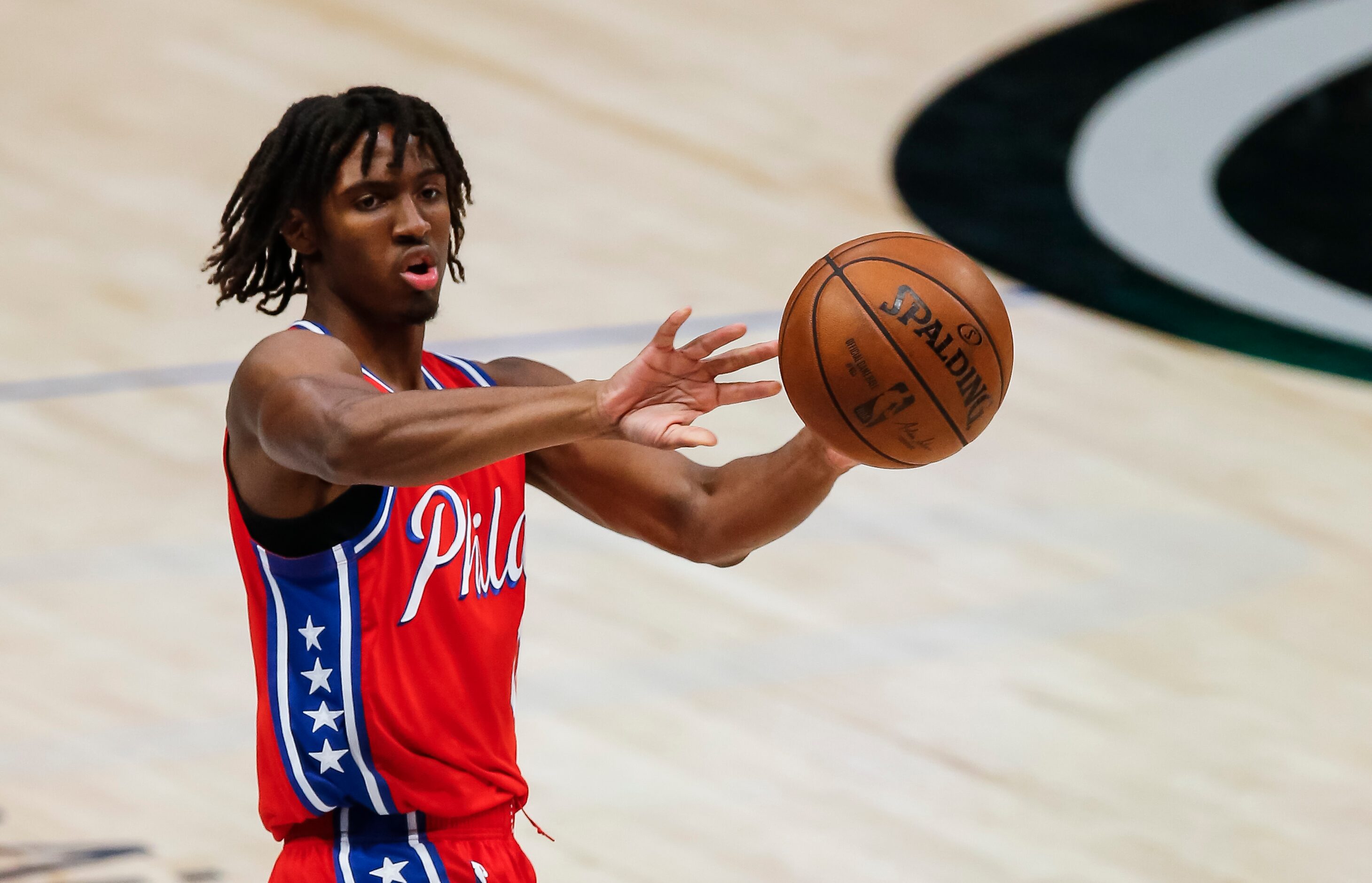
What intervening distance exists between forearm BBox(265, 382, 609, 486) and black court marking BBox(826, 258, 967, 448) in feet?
2.10

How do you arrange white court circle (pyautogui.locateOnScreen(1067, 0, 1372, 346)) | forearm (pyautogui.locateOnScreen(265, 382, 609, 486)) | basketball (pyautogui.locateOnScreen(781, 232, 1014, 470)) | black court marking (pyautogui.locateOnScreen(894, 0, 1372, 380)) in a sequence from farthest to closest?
white court circle (pyautogui.locateOnScreen(1067, 0, 1372, 346)) < black court marking (pyautogui.locateOnScreen(894, 0, 1372, 380)) < basketball (pyautogui.locateOnScreen(781, 232, 1014, 470)) < forearm (pyautogui.locateOnScreen(265, 382, 609, 486))

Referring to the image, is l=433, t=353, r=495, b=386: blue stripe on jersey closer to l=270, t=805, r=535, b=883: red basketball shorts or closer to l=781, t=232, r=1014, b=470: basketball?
l=781, t=232, r=1014, b=470: basketball

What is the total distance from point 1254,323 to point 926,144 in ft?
7.14

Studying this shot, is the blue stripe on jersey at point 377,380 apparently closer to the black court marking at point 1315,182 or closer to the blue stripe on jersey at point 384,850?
the blue stripe on jersey at point 384,850

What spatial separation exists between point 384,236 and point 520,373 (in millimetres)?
555

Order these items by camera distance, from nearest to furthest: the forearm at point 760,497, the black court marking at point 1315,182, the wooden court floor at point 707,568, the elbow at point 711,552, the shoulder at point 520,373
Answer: the forearm at point 760,497, the elbow at point 711,552, the shoulder at point 520,373, the wooden court floor at point 707,568, the black court marking at point 1315,182

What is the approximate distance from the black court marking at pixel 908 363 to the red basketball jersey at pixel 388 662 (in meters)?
0.74

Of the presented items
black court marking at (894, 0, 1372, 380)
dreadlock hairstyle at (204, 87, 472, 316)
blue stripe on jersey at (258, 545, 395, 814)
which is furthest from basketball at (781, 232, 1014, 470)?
black court marking at (894, 0, 1372, 380)

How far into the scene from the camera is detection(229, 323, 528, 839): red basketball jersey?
334 cm

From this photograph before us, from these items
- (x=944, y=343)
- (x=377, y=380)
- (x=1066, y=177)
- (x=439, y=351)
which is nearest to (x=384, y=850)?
(x=377, y=380)

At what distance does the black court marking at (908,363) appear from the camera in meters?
3.38

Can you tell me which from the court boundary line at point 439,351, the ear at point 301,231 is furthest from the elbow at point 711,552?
the court boundary line at point 439,351

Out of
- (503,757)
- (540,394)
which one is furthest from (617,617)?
(540,394)

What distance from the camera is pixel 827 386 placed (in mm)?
3416
